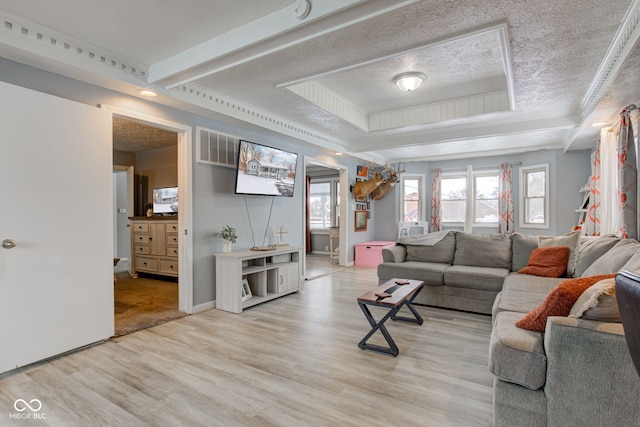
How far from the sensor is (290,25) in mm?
2176

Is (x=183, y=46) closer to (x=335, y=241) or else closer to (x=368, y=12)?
(x=368, y=12)

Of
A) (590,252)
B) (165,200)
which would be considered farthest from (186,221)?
(590,252)

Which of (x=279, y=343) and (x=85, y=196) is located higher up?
(x=85, y=196)

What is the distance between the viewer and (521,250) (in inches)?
160

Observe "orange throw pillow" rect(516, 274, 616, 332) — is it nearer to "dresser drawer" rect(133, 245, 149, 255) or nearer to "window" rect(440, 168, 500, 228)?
"dresser drawer" rect(133, 245, 149, 255)

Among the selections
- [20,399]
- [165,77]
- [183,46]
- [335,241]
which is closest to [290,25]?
[183,46]

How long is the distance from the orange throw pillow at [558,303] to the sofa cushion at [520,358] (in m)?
0.06

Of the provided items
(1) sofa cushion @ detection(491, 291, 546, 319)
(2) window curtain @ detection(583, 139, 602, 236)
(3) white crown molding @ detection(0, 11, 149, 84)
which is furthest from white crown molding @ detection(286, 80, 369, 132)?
(2) window curtain @ detection(583, 139, 602, 236)

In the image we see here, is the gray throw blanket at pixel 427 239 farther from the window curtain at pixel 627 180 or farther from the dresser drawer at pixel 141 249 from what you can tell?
the dresser drawer at pixel 141 249

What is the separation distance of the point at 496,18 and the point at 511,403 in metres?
2.42

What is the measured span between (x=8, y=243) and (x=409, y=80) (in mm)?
3865

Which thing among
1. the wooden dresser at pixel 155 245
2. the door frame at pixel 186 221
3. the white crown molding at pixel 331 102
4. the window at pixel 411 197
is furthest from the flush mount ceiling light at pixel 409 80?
the window at pixel 411 197

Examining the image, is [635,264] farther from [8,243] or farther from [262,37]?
[8,243]

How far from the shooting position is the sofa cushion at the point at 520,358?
1582 mm
